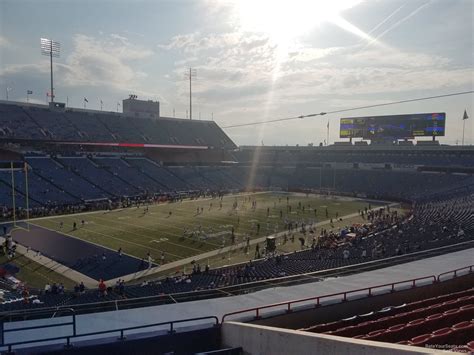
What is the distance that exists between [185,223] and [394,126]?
133 ft

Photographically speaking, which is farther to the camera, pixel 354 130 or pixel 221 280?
pixel 354 130

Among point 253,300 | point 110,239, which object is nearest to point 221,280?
point 253,300

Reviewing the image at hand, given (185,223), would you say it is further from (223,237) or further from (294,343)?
(294,343)

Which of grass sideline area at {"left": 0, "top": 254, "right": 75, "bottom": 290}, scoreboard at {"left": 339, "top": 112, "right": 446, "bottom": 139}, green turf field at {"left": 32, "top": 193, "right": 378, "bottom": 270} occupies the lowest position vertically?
grass sideline area at {"left": 0, "top": 254, "right": 75, "bottom": 290}

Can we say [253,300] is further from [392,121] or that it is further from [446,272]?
[392,121]

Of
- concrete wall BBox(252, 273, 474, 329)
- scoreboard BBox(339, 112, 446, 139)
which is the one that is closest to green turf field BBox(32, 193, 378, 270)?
concrete wall BBox(252, 273, 474, 329)

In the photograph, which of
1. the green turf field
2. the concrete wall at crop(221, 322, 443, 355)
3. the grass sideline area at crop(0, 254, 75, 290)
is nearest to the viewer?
the concrete wall at crop(221, 322, 443, 355)

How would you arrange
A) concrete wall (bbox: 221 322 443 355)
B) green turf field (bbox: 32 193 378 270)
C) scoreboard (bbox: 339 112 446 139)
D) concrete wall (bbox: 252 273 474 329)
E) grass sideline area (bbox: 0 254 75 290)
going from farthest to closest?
scoreboard (bbox: 339 112 446 139), green turf field (bbox: 32 193 378 270), grass sideline area (bbox: 0 254 75 290), concrete wall (bbox: 252 273 474 329), concrete wall (bbox: 221 322 443 355)

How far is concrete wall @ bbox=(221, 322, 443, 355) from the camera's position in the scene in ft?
14.4

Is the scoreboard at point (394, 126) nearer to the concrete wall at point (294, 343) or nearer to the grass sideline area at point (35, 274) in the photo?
the grass sideline area at point (35, 274)

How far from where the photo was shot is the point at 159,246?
2552cm

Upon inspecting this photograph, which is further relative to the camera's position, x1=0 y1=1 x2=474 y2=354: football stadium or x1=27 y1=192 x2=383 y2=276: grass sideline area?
x1=27 y1=192 x2=383 y2=276: grass sideline area

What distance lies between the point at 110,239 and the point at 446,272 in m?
22.1

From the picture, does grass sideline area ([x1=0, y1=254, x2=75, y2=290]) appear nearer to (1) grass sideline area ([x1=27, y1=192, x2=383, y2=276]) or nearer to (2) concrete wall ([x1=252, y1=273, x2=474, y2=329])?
(1) grass sideline area ([x1=27, y1=192, x2=383, y2=276])
